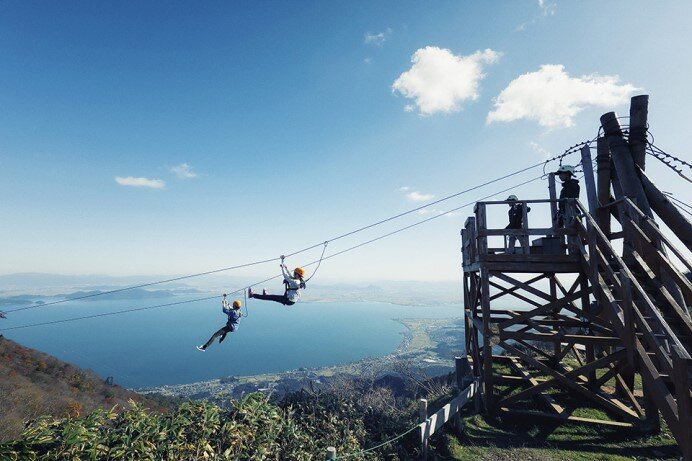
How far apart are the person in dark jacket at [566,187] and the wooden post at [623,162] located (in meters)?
1.32

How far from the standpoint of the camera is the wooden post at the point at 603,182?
9141 millimetres

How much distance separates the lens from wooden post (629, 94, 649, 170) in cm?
829

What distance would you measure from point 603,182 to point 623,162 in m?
0.98

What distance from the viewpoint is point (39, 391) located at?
23219mm

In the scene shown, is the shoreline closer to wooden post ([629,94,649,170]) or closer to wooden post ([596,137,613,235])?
wooden post ([596,137,613,235])

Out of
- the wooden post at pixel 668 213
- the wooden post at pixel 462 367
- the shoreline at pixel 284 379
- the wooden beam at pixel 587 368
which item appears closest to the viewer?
the wooden post at pixel 668 213

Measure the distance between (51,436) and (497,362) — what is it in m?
14.4

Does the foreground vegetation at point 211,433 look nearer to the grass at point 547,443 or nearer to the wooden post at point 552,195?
the grass at point 547,443

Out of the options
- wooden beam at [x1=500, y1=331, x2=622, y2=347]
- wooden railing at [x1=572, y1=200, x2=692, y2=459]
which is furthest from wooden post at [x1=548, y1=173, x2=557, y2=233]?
wooden beam at [x1=500, y1=331, x2=622, y2=347]

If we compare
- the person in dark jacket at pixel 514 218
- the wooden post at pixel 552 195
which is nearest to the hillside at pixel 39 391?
the person in dark jacket at pixel 514 218

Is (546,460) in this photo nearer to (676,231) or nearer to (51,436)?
(676,231)

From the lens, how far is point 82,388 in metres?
30.3


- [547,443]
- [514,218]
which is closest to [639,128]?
[514,218]

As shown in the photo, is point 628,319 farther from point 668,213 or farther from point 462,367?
point 462,367
